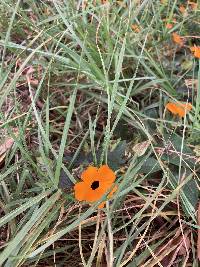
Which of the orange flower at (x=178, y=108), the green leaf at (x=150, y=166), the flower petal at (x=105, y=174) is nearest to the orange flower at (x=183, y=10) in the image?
the orange flower at (x=178, y=108)

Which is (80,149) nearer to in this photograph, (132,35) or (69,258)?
(69,258)

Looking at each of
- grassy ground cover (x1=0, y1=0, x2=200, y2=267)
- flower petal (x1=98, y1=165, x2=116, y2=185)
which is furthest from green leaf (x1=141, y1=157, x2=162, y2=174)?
flower petal (x1=98, y1=165, x2=116, y2=185)

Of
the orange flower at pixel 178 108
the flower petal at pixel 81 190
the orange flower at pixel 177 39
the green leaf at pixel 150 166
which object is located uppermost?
the orange flower at pixel 177 39

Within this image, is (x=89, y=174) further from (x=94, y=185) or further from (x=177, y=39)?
(x=177, y=39)

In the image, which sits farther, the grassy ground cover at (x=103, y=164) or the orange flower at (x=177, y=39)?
the orange flower at (x=177, y=39)

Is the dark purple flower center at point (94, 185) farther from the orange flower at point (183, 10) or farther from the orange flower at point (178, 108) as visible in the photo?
the orange flower at point (183, 10)

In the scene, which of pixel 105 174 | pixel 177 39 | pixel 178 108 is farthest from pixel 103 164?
pixel 177 39

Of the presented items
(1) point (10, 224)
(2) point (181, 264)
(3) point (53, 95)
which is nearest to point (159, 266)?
(2) point (181, 264)

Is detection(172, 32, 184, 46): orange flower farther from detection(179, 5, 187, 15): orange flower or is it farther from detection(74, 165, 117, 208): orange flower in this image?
detection(74, 165, 117, 208): orange flower
